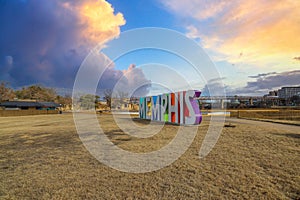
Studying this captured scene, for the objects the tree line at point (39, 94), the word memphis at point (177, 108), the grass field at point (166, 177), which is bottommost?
the grass field at point (166, 177)

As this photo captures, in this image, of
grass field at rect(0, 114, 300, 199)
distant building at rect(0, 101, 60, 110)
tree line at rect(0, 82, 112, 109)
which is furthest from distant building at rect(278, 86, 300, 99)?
distant building at rect(0, 101, 60, 110)

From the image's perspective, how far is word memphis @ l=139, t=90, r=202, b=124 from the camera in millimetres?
12371

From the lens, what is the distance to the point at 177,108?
45.2 ft

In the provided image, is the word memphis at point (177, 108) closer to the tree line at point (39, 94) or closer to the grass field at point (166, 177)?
the grass field at point (166, 177)

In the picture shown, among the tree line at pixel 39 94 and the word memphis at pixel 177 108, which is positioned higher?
the tree line at pixel 39 94

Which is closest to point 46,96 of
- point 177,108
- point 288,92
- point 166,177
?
point 177,108

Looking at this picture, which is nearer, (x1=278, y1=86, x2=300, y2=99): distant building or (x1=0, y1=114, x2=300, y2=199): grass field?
(x1=0, y1=114, x2=300, y2=199): grass field

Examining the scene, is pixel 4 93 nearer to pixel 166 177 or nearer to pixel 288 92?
pixel 166 177

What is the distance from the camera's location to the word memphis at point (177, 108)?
40.6ft

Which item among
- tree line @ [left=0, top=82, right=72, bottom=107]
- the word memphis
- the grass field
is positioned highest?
tree line @ [left=0, top=82, right=72, bottom=107]

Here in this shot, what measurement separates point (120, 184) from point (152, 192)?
793mm

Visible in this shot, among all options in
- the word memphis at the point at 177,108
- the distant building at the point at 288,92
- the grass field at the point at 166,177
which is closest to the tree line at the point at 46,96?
the word memphis at the point at 177,108

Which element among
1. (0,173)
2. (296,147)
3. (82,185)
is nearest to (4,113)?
(0,173)

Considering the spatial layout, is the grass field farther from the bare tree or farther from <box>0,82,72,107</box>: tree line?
<box>0,82,72,107</box>: tree line
